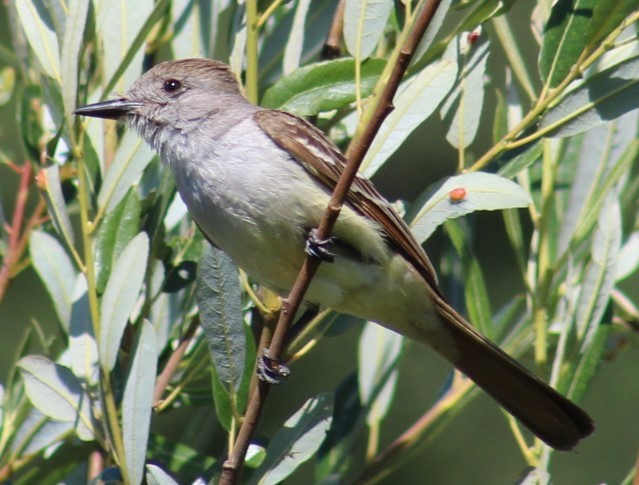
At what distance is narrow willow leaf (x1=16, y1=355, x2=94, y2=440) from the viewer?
237cm

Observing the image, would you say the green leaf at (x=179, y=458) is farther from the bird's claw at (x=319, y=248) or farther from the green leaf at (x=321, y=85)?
the green leaf at (x=321, y=85)

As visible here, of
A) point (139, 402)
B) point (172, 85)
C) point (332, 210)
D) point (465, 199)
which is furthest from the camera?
point (172, 85)

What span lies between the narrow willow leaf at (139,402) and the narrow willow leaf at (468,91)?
2.78ft

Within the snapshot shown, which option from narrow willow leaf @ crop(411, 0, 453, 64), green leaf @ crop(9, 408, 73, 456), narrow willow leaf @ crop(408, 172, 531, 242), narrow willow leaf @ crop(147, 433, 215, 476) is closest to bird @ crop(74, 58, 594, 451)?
narrow willow leaf @ crop(408, 172, 531, 242)

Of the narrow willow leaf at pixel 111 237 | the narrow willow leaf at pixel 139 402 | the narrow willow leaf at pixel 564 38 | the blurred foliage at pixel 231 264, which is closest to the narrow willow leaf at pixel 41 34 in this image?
the blurred foliage at pixel 231 264

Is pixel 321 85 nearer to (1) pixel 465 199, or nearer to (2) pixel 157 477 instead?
(1) pixel 465 199

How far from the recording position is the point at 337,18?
2.82m

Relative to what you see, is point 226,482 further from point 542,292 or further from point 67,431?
point 542,292

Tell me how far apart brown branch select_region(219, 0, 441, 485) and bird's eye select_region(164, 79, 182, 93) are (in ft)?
3.42

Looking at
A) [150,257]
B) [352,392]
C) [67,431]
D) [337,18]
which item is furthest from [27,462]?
[337,18]

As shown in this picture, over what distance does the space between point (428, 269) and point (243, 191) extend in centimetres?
57

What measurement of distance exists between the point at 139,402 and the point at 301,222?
0.64 metres

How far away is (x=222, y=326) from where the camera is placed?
2.26 m

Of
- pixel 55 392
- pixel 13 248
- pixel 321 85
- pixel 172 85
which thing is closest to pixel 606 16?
pixel 321 85
